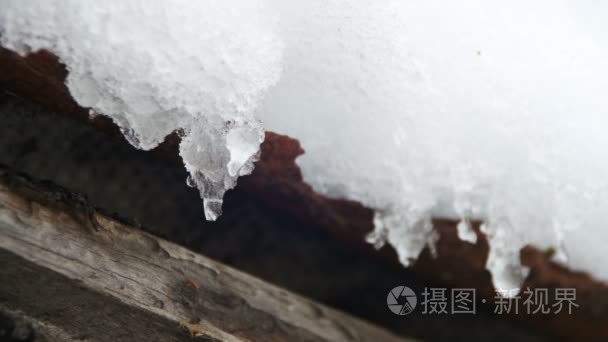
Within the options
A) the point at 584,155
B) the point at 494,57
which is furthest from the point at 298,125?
the point at 584,155

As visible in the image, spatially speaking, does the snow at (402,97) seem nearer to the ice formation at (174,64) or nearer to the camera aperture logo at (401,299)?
→ the ice formation at (174,64)

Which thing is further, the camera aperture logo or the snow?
the camera aperture logo

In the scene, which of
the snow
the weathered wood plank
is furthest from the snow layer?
the weathered wood plank

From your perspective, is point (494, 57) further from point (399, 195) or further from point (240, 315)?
point (240, 315)

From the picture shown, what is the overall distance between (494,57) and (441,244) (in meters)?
0.40

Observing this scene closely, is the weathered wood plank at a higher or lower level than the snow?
lower

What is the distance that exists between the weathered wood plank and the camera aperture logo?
0.39 m

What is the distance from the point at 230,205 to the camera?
109 centimetres

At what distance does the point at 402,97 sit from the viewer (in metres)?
0.78

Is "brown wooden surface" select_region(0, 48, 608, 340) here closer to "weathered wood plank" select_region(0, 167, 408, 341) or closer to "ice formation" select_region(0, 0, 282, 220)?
"ice formation" select_region(0, 0, 282, 220)

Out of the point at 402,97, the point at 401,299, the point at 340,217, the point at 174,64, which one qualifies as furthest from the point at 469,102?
the point at 401,299

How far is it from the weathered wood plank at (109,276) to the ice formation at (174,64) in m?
0.14

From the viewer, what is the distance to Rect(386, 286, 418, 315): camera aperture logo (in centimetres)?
118

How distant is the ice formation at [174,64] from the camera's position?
653 mm
